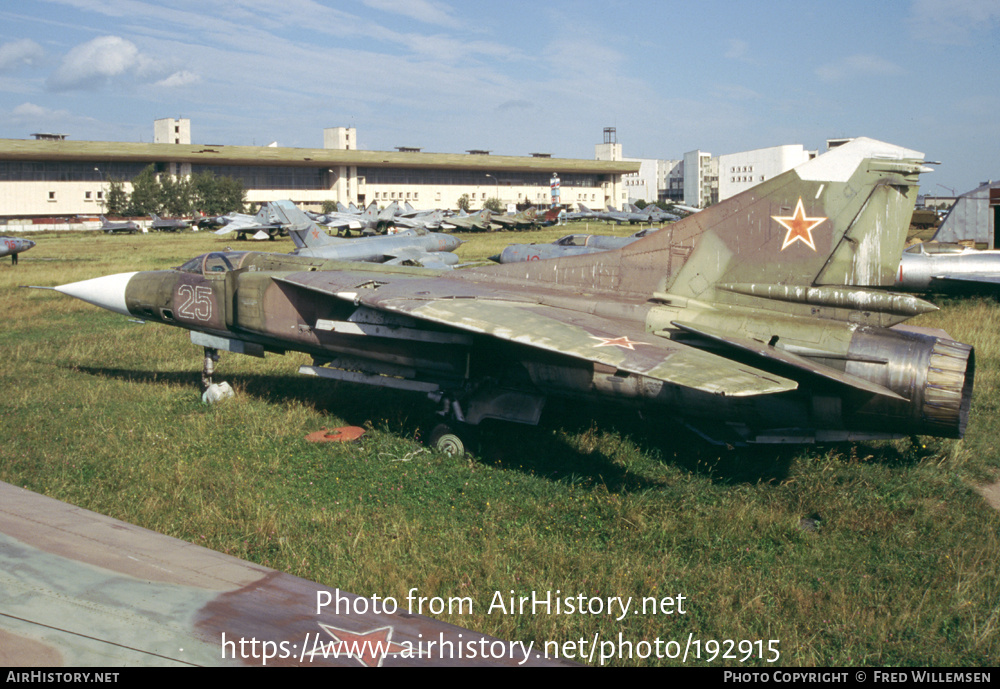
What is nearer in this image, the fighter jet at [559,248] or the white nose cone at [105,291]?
the white nose cone at [105,291]

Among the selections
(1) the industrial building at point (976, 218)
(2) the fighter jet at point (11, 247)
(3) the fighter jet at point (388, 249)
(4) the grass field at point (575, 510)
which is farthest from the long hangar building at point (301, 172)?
(4) the grass field at point (575, 510)

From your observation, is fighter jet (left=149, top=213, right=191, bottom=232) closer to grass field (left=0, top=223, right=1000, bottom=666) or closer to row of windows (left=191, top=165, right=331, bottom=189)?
row of windows (left=191, top=165, right=331, bottom=189)

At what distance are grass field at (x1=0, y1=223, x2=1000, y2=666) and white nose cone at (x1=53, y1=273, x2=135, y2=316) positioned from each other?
1634mm

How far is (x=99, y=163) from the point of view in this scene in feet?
334

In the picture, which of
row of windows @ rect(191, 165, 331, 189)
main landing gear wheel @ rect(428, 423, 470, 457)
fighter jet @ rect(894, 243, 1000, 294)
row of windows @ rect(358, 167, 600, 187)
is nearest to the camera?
main landing gear wheel @ rect(428, 423, 470, 457)

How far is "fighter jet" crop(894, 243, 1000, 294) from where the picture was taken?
2077 centimetres

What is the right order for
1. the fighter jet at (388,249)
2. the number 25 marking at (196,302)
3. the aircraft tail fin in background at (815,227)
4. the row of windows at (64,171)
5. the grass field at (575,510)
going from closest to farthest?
the grass field at (575,510) → the aircraft tail fin in background at (815,227) → the number 25 marking at (196,302) → the fighter jet at (388,249) → the row of windows at (64,171)

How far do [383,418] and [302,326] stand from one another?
2.05 m

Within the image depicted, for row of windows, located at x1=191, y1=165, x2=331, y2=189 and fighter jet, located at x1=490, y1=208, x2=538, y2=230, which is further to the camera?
row of windows, located at x1=191, y1=165, x2=331, y2=189

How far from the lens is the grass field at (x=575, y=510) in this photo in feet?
20.2

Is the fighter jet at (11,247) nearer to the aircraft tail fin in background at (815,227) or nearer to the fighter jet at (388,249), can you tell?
the fighter jet at (388,249)

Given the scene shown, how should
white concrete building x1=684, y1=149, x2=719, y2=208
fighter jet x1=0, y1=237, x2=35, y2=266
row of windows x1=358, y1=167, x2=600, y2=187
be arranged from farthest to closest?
1. white concrete building x1=684, y1=149, x2=719, y2=208
2. row of windows x1=358, y1=167, x2=600, y2=187
3. fighter jet x1=0, y1=237, x2=35, y2=266

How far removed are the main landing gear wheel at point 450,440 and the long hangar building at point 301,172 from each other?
332 ft

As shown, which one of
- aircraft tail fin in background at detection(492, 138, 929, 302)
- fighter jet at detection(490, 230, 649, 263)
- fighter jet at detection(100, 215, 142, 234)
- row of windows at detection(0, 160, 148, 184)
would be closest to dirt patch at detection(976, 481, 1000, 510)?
aircraft tail fin in background at detection(492, 138, 929, 302)
